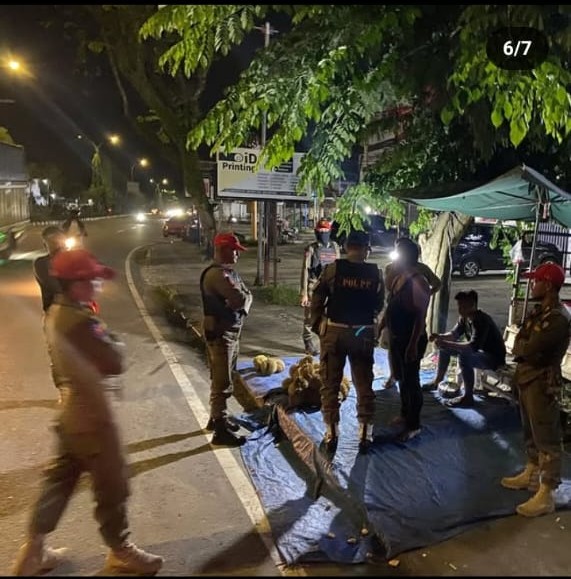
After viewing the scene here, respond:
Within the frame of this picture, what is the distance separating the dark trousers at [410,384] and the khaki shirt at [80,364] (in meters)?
2.89

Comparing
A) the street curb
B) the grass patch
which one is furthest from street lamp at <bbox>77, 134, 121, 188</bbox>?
the grass patch

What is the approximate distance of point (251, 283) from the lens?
1623 centimetres

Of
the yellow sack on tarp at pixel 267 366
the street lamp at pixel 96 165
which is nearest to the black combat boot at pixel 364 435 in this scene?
the yellow sack on tarp at pixel 267 366

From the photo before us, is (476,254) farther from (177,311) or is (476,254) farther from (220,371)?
(220,371)

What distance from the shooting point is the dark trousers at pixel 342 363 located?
4.88 metres

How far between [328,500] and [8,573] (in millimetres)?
2062

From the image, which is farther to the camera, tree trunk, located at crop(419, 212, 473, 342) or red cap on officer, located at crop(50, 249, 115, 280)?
tree trunk, located at crop(419, 212, 473, 342)

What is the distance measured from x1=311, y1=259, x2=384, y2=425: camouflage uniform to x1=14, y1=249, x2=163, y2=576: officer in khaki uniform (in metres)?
2.03

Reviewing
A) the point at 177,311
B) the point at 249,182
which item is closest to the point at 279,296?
the point at 177,311

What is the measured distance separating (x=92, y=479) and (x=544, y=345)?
2963 mm

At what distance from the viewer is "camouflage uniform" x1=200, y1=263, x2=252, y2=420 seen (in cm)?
531

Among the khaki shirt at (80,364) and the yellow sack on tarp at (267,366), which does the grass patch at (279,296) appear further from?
the khaki shirt at (80,364)

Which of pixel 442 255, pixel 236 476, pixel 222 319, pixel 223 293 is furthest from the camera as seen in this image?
pixel 442 255

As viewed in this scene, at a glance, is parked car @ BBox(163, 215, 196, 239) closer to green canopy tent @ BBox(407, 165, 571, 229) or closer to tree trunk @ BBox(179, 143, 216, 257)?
tree trunk @ BBox(179, 143, 216, 257)
